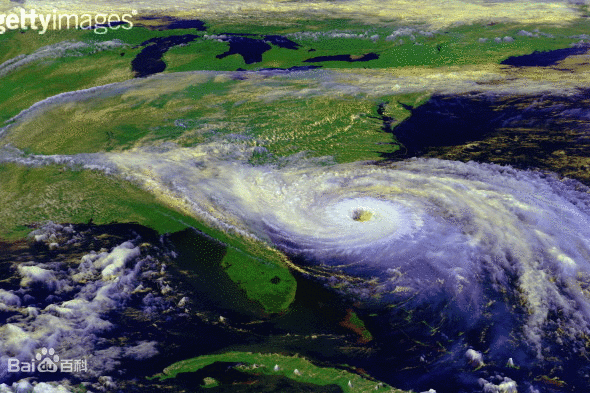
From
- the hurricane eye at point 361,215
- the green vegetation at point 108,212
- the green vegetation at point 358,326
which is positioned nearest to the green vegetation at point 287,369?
the green vegetation at point 358,326

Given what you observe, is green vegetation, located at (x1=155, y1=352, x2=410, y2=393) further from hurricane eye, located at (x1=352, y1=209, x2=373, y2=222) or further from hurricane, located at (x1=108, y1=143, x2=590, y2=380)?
hurricane eye, located at (x1=352, y1=209, x2=373, y2=222)

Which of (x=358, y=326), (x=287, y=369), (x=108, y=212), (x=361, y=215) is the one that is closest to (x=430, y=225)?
(x=361, y=215)

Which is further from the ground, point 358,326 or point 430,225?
point 430,225

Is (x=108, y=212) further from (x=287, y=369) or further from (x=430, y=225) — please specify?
(x=430, y=225)

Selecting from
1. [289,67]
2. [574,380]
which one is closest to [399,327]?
[574,380]

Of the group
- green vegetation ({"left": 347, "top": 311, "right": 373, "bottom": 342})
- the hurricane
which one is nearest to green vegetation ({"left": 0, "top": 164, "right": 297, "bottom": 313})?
the hurricane

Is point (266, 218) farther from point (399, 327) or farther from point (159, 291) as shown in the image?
point (399, 327)
